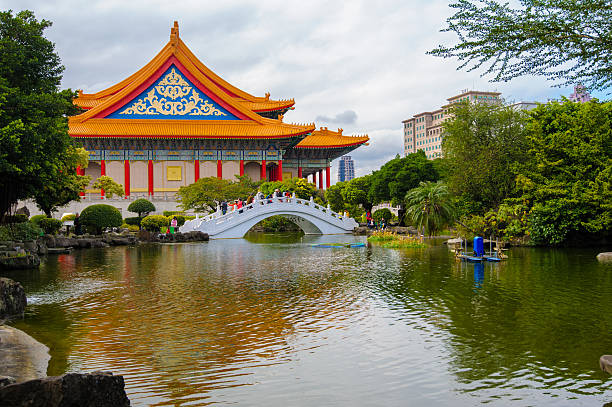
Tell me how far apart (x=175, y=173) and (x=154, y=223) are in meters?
16.3

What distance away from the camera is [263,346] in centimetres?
747

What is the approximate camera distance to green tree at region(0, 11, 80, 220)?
14797 mm

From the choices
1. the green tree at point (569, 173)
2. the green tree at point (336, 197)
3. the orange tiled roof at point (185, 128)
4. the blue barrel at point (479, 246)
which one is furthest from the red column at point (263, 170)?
the blue barrel at point (479, 246)

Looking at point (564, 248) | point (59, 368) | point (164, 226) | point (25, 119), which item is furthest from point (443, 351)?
point (164, 226)

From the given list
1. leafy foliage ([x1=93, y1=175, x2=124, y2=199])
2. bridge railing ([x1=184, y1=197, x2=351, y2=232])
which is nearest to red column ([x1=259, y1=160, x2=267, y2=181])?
leafy foliage ([x1=93, y1=175, x2=124, y2=199])

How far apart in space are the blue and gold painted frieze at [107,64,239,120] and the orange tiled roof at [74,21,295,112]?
1.60 metres

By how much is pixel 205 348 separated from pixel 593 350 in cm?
475

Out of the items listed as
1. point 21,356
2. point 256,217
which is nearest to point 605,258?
point 21,356

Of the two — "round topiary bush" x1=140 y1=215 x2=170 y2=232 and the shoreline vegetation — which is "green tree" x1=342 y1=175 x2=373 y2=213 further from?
the shoreline vegetation

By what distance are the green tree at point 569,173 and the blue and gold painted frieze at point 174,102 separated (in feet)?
105

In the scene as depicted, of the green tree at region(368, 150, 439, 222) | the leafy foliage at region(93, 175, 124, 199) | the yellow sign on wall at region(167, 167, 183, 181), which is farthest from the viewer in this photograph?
the yellow sign on wall at region(167, 167, 183, 181)

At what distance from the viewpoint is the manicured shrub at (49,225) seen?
27203 millimetres

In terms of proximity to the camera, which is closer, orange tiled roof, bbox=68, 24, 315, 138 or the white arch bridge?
the white arch bridge

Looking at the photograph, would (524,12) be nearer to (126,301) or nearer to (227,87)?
(126,301)
